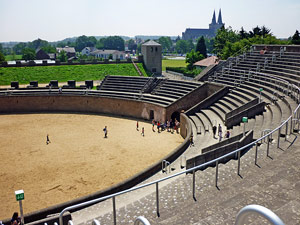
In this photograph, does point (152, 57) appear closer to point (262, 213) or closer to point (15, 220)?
point (15, 220)

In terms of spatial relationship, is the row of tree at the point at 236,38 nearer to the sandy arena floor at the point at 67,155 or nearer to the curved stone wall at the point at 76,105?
the curved stone wall at the point at 76,105

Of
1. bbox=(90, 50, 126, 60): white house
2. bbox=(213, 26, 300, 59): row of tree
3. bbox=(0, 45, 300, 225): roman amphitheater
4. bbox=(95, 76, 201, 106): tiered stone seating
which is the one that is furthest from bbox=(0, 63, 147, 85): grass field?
bbox=(90, 50, 126, 60): white house

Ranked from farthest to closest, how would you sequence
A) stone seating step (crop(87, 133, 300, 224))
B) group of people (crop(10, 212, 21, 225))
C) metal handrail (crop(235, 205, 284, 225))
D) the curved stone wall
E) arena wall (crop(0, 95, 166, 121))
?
arena wall (crop(0, 95, 166, 121)), the curved stone wall, group of people (crop(10, 212, 21, 225)), stone seating step (crop(87, 133, 300, 224)), metal handrail (crop(235, 205, 284, 225))

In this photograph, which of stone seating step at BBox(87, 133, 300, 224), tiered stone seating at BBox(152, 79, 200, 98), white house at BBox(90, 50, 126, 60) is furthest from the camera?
white house at BBox(90, 50, 126, 60)

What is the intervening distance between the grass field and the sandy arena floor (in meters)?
16.1

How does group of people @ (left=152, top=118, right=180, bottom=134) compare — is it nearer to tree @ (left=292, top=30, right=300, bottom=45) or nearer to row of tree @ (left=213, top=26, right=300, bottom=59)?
row of tree @ (left=213, top=26, right=300, bottom=59)

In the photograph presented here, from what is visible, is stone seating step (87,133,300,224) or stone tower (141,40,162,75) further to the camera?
stone tower (141,40,162,75)

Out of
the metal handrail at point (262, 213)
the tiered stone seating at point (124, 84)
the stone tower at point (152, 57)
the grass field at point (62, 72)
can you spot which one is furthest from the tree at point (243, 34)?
the metal handrail at point (262, 213)

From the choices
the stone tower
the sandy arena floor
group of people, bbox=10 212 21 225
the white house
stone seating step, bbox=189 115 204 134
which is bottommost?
the sandy arena floor

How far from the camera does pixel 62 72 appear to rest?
51.0m

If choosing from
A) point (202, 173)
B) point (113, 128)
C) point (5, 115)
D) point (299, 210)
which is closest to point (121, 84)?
point (113, 128)

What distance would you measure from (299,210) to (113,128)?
2423 centimetres

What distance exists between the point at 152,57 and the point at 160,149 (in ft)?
119

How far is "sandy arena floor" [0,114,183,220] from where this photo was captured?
1664cm
